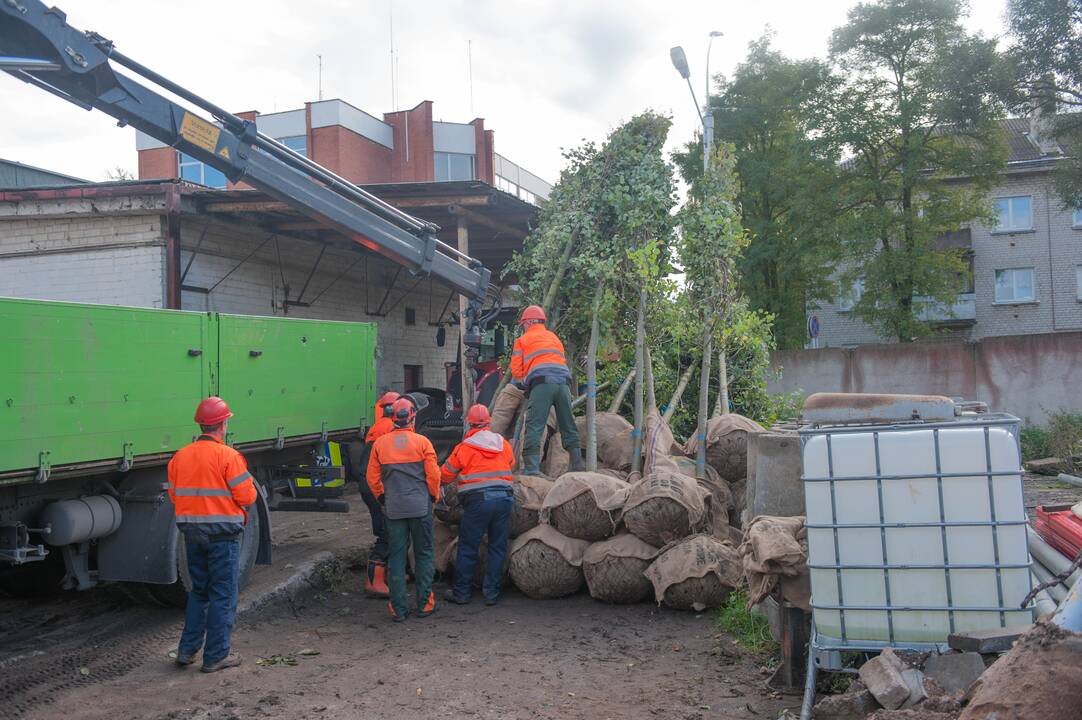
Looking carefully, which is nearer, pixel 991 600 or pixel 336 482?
pixel 991 600

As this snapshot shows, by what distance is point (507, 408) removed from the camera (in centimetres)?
928

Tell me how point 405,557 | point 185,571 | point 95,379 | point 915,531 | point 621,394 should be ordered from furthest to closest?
1. point 621,394
2. point 405,557
3. point 185,571
4. point 95,379
5. point 915,531

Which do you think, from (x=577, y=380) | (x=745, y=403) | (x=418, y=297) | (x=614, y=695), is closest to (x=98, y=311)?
(x=614, y=695)

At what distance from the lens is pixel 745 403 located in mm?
10695

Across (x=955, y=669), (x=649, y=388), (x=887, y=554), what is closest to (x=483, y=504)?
(x=649, y=388)

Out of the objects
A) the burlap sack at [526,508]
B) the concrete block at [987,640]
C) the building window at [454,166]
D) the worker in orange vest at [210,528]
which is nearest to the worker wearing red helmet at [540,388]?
the burlap sack at [526,508]

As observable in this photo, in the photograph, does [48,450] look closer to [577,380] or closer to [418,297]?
[577,380]

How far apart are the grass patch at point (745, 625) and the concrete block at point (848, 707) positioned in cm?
186

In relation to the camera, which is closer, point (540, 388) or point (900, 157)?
point (540, 388)

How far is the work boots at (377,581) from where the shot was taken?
8.27 m

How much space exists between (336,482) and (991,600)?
21.7 feet

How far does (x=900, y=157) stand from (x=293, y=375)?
22.6m

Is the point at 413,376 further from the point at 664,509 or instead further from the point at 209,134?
the point at 664,509

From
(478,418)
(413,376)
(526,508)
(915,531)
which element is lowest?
(526,508)
